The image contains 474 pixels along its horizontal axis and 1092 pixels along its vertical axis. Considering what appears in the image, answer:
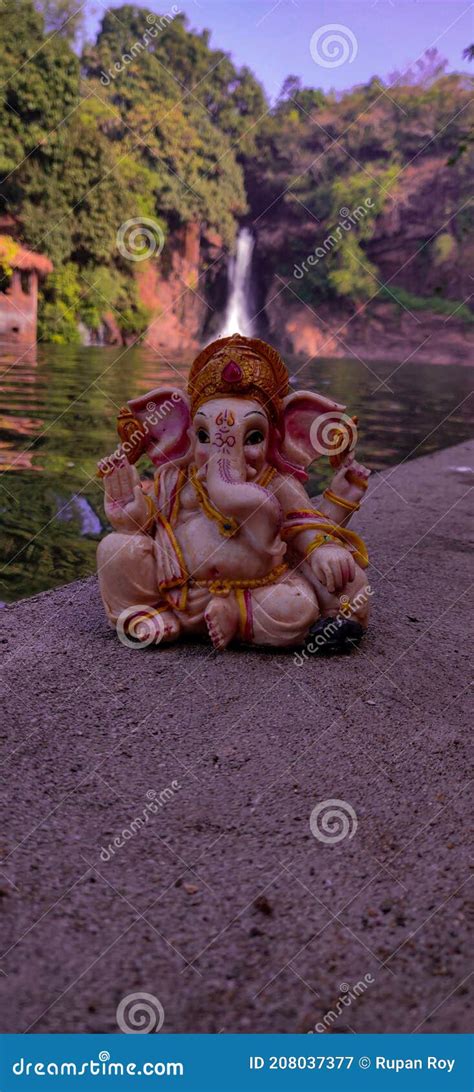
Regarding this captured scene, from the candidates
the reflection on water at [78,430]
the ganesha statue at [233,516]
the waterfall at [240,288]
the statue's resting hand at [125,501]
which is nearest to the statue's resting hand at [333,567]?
the ganesha statue at [233,516]

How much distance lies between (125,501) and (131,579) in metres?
0.26

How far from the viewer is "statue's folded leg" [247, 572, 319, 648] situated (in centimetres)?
299

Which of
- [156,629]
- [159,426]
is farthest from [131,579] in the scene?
[159,426]

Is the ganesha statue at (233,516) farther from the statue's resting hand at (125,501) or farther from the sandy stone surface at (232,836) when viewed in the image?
the sandy stone surface at (232,836)

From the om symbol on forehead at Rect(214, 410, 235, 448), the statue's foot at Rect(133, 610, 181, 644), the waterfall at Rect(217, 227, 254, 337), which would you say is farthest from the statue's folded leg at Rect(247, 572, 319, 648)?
the waterfall at Rect(217, 227, 254, 337)

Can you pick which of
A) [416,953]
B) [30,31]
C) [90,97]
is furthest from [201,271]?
[416,953]

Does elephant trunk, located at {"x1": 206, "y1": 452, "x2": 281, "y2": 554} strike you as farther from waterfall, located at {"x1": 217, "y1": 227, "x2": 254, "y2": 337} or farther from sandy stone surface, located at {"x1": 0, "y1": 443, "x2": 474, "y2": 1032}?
waterfall, located at {"x1": 217, "y1": 227, "x2": 254, "y2": 337}

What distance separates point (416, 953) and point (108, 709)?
120 centimetres

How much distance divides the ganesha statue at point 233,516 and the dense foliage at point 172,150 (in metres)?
17.2

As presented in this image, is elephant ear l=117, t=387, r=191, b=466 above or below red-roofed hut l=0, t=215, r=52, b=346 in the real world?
above

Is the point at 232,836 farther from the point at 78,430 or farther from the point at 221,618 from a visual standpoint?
the point at 78,430

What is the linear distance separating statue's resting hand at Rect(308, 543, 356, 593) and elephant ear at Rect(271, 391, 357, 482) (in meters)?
0.37

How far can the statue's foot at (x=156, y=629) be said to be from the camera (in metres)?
3.04

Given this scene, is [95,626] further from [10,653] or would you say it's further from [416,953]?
[416,953]
